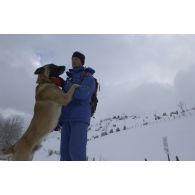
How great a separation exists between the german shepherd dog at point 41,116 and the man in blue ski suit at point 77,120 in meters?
0.13

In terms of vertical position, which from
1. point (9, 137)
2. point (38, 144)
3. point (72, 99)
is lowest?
point (38, 144)

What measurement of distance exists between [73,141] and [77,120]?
0.97 feet

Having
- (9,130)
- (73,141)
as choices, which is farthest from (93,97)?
(9,130)

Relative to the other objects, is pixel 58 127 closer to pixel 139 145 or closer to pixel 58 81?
pixel 58 81

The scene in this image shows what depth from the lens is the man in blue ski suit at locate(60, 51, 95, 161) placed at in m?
3.92

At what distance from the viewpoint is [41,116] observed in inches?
156

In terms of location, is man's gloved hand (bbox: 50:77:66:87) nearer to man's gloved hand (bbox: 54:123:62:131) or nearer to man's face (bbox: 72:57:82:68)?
man's face (bbox: 72:57:82:68)

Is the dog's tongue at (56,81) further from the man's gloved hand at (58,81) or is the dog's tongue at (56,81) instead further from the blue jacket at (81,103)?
the blue jacket at (81,103)

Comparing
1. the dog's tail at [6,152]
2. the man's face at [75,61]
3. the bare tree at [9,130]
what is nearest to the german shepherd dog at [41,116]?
the dog's tail at [6,152]

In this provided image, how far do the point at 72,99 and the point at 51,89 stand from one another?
0.33 m

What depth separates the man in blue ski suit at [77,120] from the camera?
3918 millimetres
